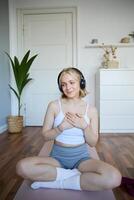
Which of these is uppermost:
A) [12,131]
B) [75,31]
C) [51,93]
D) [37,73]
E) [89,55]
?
[75,31]

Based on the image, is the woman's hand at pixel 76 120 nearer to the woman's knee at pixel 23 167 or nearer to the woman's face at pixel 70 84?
the woman's face at pixel 70 84

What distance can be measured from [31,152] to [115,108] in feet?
5.57

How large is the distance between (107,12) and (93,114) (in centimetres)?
336

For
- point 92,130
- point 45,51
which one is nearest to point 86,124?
point 92,130

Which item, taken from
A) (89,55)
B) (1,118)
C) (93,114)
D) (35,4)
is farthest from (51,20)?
(93,114)

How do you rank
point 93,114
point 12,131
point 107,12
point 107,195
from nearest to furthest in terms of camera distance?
point 107,195, point 93,114, point 12,131, point 107,12

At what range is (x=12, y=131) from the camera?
165 inches

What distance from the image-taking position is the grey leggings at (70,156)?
159 cm

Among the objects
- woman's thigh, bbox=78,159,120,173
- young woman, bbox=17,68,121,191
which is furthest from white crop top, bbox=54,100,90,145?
woman's thigh, bbox=78,159,120,173

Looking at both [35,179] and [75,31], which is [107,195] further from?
[75,31]

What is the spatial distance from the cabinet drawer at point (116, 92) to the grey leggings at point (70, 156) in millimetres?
2531

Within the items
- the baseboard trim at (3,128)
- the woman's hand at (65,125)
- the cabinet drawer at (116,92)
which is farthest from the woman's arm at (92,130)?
the baseboard trim at (3,128)

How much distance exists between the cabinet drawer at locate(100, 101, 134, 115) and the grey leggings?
2.52 metres

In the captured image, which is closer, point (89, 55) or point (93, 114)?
point (93, 114)
